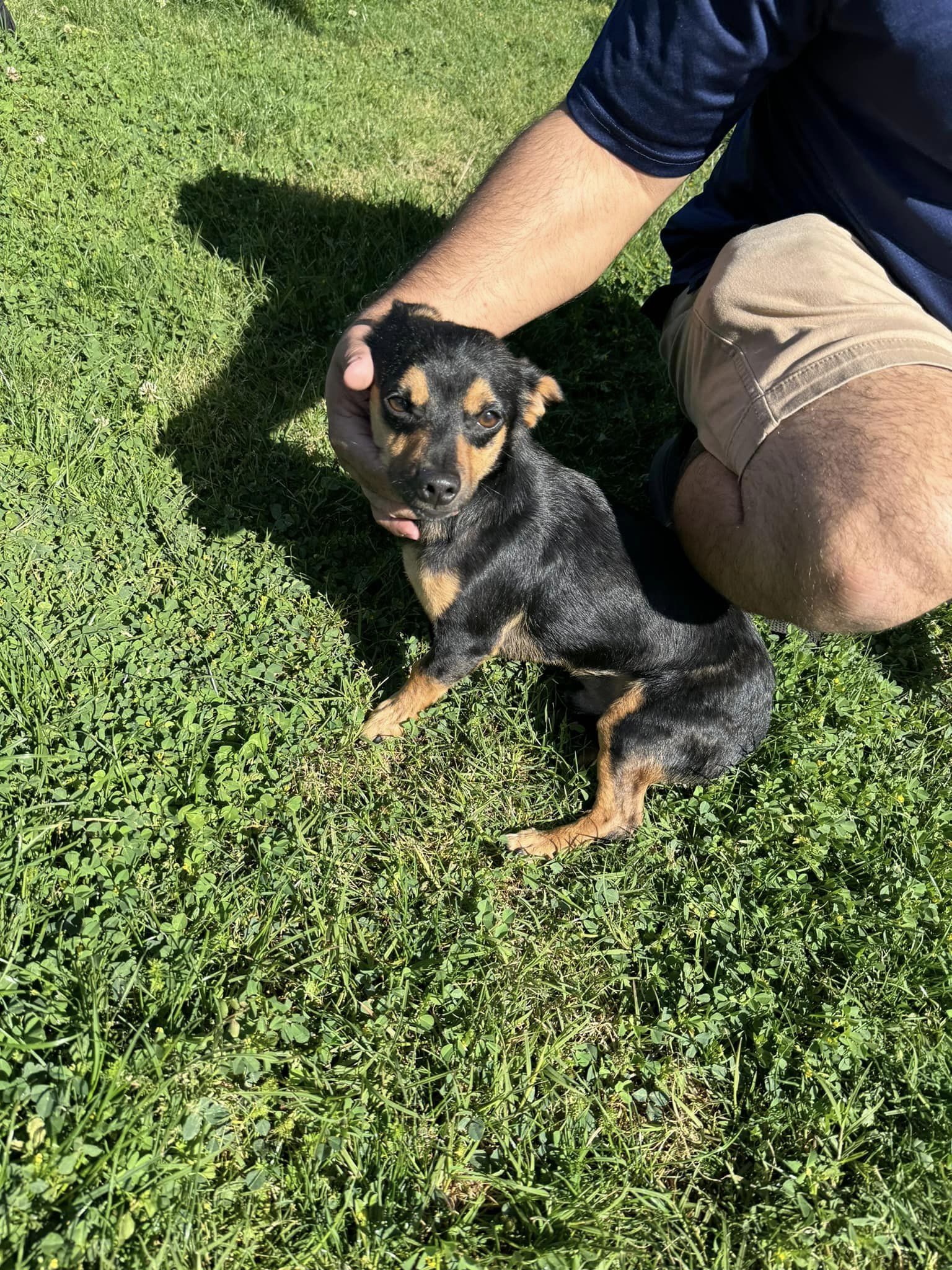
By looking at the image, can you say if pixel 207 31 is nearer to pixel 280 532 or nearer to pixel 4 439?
pixel 4 439

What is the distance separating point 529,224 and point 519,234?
0.06m

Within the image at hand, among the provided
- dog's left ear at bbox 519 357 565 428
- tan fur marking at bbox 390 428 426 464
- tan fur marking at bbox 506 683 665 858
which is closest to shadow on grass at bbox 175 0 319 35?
dog's left ear at bbox 519 357 565 428

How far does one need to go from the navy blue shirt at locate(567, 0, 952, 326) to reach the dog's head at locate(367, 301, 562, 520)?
3.90 feet

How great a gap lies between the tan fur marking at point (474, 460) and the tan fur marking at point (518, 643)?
2.13ft

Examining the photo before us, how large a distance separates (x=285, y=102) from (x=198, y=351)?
3.63 meters

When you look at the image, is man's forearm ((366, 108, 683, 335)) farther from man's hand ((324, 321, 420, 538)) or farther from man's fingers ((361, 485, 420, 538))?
man's fingers ((361, 485, 420, 538))

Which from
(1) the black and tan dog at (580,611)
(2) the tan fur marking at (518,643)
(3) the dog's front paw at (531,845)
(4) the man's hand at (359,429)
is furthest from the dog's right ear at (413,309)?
(3) the dog's front paw at (531,845)

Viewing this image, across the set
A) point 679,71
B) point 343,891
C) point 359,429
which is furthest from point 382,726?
point 679,71

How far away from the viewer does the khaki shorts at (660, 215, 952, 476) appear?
9.31ft

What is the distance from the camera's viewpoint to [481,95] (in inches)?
321

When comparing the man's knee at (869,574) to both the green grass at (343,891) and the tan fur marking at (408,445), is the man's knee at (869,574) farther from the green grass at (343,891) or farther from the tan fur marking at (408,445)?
the tan fur marking at (408,445)

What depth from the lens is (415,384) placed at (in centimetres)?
286

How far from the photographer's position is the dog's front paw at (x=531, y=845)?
3.13 meters

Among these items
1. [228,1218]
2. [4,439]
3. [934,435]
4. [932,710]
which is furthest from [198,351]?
[932,710]
